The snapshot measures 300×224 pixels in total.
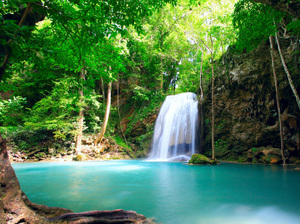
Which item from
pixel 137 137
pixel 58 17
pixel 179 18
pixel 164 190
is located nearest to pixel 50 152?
pixel 137 137

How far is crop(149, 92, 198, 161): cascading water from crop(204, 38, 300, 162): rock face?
1216mm

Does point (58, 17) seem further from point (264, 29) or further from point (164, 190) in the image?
point (264, 29)

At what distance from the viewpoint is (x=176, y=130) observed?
14.7 metres

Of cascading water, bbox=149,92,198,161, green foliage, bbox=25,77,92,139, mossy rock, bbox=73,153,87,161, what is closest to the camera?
green foliage, bbox=25,77,92,139

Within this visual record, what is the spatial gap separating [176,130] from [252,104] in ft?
18.8

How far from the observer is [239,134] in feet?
39.4

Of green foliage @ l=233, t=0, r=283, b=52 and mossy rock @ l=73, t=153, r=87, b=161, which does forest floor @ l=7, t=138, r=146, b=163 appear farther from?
green foliage @ l=233, t=0, r=283, b=52

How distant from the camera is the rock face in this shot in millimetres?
9555

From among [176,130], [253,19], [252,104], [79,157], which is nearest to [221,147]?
[252,104]

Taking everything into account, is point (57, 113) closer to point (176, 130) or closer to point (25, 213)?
point (176, 130)

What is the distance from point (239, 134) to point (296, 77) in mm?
4559

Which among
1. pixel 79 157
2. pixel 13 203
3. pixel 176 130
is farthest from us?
pixel 176 130

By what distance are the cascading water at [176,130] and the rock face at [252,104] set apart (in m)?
1.22

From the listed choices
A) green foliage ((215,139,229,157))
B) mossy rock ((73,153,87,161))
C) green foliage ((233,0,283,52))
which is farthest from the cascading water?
green foliage ((233,0,283,52))
